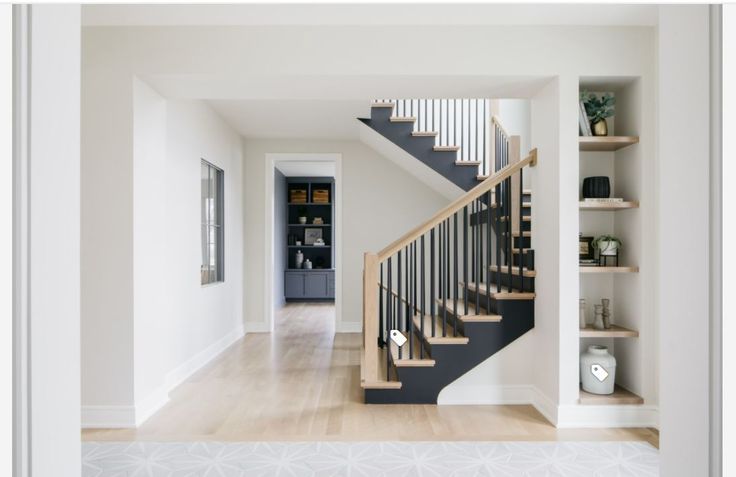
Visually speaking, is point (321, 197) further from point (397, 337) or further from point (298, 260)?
point (397, 337)

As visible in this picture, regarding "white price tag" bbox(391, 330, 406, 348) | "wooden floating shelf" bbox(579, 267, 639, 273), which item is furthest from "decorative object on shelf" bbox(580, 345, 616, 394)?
"white price tag" bbox(391, 330, 406, 348)

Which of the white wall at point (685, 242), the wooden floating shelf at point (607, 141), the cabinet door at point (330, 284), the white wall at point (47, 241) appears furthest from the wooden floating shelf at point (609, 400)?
the cabinet door at point (330, 284)

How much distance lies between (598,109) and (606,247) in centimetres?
95

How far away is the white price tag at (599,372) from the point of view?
325cm

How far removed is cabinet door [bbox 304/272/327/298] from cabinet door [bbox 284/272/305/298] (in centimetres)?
10

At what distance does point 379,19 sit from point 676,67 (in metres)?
2.53

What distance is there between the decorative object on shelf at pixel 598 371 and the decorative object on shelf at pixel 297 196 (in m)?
7.77

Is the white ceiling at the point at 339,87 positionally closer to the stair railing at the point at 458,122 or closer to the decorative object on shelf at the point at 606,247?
the decorative object on shelf at the point at 606,247

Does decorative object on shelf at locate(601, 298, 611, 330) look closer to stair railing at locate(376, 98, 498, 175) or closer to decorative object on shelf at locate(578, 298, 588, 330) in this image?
decorative object on shelf at locate(578, 298, 588, 330)

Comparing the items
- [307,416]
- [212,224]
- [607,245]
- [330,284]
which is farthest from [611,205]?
[330,284]

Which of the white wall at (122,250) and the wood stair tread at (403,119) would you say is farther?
the wood stair tread at (403,119)

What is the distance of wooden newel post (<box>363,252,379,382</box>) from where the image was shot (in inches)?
138

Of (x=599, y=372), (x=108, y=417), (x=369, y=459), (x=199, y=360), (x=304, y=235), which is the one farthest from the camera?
(x=304, y=235)

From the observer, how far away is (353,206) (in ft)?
21.3
